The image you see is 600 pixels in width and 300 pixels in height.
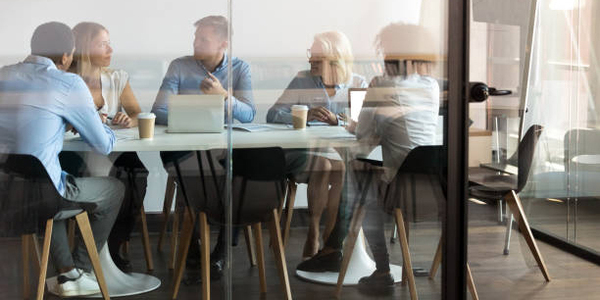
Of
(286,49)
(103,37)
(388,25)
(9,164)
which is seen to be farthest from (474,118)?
(9,164)

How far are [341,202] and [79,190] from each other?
1001 millimetres

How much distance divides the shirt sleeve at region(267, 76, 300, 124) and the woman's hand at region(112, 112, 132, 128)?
0.51 m

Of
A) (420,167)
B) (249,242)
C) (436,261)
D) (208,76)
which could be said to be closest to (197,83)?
(208,76)

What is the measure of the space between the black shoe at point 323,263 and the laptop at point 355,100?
55cm

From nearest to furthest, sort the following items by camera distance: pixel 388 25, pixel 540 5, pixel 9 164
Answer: pixel 9 164 < pixel 388 25 < pixel 540 5

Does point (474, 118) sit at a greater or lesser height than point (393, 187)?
greater

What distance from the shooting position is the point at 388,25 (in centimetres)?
316

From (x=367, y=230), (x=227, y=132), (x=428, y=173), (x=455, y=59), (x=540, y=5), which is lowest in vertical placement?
(x=367, y=230)

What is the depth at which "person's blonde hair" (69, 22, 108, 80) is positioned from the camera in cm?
287

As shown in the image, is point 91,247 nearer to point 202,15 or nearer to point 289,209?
point 289,209

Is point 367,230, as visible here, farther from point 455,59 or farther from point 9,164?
point 9,164

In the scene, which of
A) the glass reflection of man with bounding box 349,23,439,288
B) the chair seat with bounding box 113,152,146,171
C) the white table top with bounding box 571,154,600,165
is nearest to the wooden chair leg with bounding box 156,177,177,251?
the chair seat with bounding box 113,152,146,171

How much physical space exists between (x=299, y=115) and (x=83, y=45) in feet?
2.70

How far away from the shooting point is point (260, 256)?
3.11 metres
